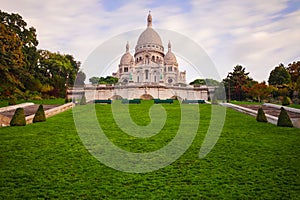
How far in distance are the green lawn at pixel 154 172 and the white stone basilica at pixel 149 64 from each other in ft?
181

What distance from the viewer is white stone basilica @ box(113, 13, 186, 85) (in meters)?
64.9

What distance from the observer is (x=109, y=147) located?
8805 mm

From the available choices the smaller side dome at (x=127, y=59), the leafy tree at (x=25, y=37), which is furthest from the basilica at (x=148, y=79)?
the leafy tree at (x=25, y=37)

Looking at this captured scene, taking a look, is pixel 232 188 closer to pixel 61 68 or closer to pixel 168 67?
pixel 61 68

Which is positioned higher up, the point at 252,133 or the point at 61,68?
the point at 61,68

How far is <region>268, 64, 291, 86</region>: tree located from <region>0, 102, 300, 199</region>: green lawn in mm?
39582

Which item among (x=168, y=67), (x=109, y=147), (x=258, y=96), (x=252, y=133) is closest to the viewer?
(x=109, y=147)

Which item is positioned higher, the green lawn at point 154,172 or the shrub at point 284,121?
the shrub at point 284,121

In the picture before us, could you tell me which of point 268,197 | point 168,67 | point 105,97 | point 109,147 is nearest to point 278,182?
point 268,197

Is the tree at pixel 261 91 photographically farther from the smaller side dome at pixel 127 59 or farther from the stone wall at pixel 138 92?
the smaller side dome at pixel 127 59

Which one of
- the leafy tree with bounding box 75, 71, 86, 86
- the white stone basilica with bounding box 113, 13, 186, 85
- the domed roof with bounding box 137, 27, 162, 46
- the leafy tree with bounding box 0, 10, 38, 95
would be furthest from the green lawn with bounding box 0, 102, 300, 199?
the domed roof with bounding box 137, 27, 162, 46

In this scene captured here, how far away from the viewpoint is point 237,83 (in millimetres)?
47625

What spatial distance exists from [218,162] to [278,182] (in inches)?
65.0

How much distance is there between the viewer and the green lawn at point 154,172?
5312 mm
